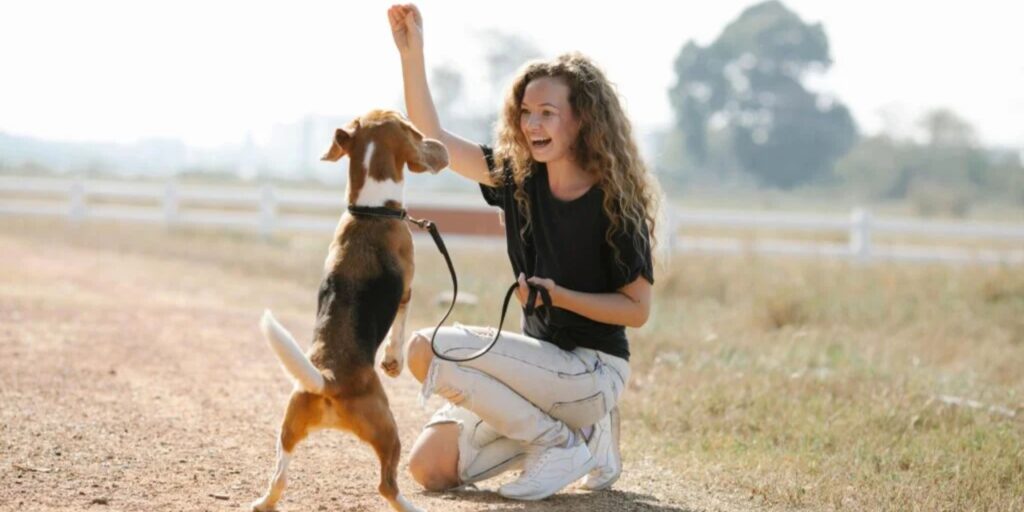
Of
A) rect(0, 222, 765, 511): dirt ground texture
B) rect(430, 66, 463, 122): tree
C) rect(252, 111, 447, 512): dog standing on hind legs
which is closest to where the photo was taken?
rect(252, 111, 447, 512): dog standing on hind legs

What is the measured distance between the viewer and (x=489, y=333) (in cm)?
567

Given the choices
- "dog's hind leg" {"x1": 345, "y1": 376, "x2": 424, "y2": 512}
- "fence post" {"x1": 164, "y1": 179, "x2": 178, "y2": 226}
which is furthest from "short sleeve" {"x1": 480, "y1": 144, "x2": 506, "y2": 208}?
"fence post" {"x1": 164, "y1": 179, "x2": 178, "y2": 226}

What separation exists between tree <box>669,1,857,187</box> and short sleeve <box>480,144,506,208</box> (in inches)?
2620

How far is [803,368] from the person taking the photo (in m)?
9.36

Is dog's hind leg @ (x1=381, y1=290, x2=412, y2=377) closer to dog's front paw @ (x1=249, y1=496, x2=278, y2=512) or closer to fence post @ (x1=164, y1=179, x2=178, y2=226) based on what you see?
dog's front paw @ (x1=249, y1=496, x2=278, y2=512)

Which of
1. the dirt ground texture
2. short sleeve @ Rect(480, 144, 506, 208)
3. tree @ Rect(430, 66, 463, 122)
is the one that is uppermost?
tree @ Rect(430, 66, 463, 122)

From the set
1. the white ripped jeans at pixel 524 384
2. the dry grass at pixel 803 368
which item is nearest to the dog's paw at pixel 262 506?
the dry grass at pixel 803 368

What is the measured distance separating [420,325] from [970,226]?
12.1 m

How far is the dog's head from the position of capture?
4.98m

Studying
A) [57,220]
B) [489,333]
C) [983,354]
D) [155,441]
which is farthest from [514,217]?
[57,220]

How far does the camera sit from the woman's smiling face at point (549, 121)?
552 cm

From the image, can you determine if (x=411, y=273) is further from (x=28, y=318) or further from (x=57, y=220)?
(x=57, y=220)

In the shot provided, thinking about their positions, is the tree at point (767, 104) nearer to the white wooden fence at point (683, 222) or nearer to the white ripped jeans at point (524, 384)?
the white wooden fence at point (683, 222)

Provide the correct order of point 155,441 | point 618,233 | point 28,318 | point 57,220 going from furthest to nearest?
point 57,220
point 28,318
point 155,441
point 618,233
